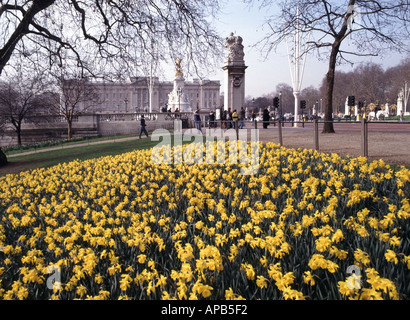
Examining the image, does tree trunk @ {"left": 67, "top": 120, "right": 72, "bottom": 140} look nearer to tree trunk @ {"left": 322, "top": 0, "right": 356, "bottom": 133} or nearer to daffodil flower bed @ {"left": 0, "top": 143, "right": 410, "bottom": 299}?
tree trunk @ {"left": 322, "top": 0, "right": 356, "bottom": 133}

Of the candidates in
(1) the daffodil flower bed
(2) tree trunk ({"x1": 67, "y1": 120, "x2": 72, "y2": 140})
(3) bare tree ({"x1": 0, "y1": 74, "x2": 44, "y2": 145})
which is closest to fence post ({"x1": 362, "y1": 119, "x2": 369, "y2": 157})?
(1) the daffodil flower bed

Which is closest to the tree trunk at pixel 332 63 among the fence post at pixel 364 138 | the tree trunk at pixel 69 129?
the fence post at pixel 364 138

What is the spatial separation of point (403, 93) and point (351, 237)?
80043 mm

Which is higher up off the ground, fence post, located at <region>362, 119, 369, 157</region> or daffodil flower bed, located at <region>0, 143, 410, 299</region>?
fence post, located at <region>362, 119, 369, 157</region>

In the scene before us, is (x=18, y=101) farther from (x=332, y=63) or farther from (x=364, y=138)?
(x=364, y=138)

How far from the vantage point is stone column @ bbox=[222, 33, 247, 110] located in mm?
28375

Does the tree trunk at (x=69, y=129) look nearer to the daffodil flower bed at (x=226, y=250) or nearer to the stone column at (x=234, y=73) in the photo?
the stone column at (x=234, y=73)

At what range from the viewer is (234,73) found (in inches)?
1117

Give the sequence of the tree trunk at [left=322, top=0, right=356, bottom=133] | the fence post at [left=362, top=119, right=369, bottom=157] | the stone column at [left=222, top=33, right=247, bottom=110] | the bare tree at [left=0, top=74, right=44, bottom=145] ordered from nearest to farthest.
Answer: the fence post at [left=362, top=119, right=369, bottom=157]
the tree trunk at [left=322, top=0, right=356, bottom=133]
the stone column at [left=222, top=33, right=247, bottom=110]
the bare tree at [left=0, top=74, right=44, bottom=145]

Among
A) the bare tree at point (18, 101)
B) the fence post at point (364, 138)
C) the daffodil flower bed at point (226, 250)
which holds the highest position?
the bare tree at point (18, 101)

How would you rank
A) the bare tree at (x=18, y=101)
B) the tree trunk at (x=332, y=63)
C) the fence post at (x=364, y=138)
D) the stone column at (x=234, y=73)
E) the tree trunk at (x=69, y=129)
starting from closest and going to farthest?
the fence post at (x=364, y=138) → the tree trunk at (x=332, y=63) → the stone column at (x=234, y=73) → the bare tree at (x=18, y=101) → the tree trunk at (x=69, y=129)

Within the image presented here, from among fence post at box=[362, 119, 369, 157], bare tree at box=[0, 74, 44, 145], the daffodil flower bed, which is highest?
bare tree at box=[0, 74, 44, 145]

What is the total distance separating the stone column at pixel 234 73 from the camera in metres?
28.4

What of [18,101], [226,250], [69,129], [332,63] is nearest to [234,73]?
[332,63]
